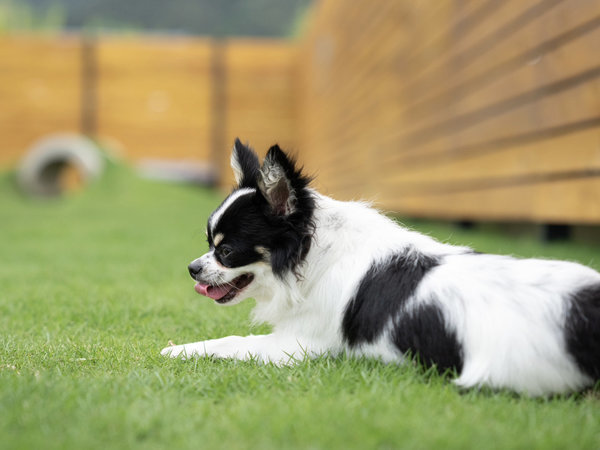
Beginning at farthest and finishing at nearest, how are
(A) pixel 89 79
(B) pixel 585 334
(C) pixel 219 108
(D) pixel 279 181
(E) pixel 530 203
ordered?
(C) pixel 219 108 → (A) pixel 89 79 → (E) pixel 530 203 → (D) pixel 279 181 → (B) pixel 585 334

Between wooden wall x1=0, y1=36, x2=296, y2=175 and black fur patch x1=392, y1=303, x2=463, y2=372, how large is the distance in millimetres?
15356

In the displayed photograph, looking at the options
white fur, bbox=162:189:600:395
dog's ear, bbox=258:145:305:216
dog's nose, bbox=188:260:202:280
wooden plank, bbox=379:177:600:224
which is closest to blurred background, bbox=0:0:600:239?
wooden plank, bbox=379:177:600:224

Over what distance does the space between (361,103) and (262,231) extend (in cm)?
942

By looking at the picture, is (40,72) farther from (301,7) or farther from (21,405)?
(21,405)

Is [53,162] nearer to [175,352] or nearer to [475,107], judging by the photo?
[475,107]

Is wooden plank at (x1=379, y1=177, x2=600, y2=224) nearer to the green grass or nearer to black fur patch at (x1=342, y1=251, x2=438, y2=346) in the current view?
black fur patch at (x1=342, y1=251, x2=438, y2=346)

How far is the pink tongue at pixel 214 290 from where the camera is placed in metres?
2.81

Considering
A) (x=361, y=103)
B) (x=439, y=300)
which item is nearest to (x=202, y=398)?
(x=439, y=300)

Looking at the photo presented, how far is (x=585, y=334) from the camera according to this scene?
6.24 ft

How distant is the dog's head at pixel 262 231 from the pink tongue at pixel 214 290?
0.05 metres

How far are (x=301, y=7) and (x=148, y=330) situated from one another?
25.4 metres

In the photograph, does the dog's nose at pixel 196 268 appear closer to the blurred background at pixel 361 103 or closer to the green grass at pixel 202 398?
the green grass at pixel 202 398

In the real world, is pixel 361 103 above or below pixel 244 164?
above

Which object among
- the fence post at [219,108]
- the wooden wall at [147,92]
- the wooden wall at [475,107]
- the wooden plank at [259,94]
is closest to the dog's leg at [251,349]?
the wooden wall at [475,107]
